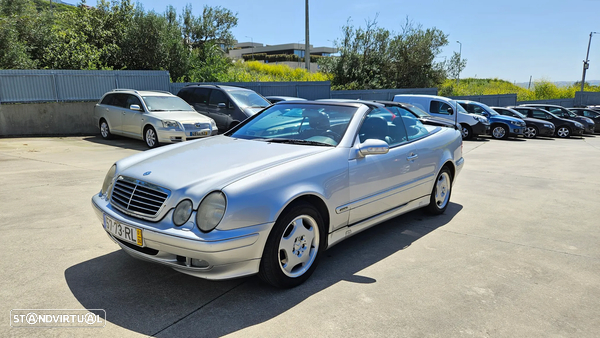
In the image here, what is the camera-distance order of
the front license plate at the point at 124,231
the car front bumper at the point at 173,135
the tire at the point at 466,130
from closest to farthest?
the front license plate at the point at 124,231, the car front bumper at the point at 173,135, the tire at the point at 466,130

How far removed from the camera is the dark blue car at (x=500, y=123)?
18922mm

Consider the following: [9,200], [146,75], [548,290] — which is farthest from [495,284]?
[146,75]

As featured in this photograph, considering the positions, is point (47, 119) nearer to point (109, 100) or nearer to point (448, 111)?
point (109, 100)

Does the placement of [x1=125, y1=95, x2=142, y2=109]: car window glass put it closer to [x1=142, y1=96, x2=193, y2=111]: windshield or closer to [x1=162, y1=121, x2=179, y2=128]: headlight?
[x1=142, y1=96, x2=193, y2=111]: windshield

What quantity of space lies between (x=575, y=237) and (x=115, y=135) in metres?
12.5

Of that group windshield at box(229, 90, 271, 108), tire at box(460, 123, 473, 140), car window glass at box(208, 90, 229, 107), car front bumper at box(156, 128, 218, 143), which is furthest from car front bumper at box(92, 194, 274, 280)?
tire at box(460, 123, 473, 140)

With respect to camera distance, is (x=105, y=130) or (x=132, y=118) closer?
(x=132, y=118)

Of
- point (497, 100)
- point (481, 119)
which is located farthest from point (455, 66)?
point (481, 119)

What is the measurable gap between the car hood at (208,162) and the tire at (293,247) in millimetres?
457

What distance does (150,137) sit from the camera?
1172 cm

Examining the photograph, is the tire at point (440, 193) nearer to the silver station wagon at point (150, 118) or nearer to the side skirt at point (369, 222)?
the side skirt at point (369, 222)

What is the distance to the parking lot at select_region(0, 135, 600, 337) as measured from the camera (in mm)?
3047

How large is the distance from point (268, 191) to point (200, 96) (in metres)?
11.1
